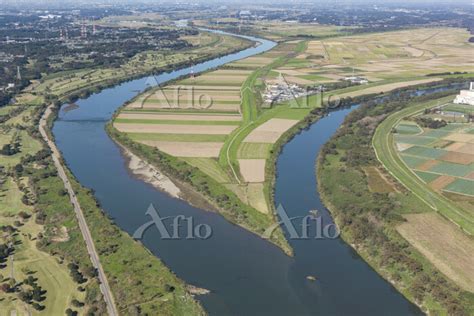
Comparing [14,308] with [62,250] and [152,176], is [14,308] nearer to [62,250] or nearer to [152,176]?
[62,250]

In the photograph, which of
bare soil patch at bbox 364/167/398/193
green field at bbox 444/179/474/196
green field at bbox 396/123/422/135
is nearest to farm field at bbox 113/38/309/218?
bare soil patch at bbox 364/167/398/193

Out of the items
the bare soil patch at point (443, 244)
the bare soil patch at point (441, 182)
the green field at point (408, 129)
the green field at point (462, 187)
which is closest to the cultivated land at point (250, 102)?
the bare soil patch at point (443, 244)

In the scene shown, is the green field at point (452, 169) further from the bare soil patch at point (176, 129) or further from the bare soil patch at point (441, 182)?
the bare soil patch at point (176, 129)

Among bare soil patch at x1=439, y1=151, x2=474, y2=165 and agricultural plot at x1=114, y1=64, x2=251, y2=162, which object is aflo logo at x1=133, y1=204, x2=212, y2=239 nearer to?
agricultural plot at x1=114, y1=64, x2=251, y2=162

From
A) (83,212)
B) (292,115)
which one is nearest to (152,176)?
(83,212)

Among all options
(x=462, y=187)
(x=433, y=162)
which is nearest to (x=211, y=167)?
(x=433, y=162)

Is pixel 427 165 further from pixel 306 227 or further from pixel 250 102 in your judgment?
pixel 250 102
